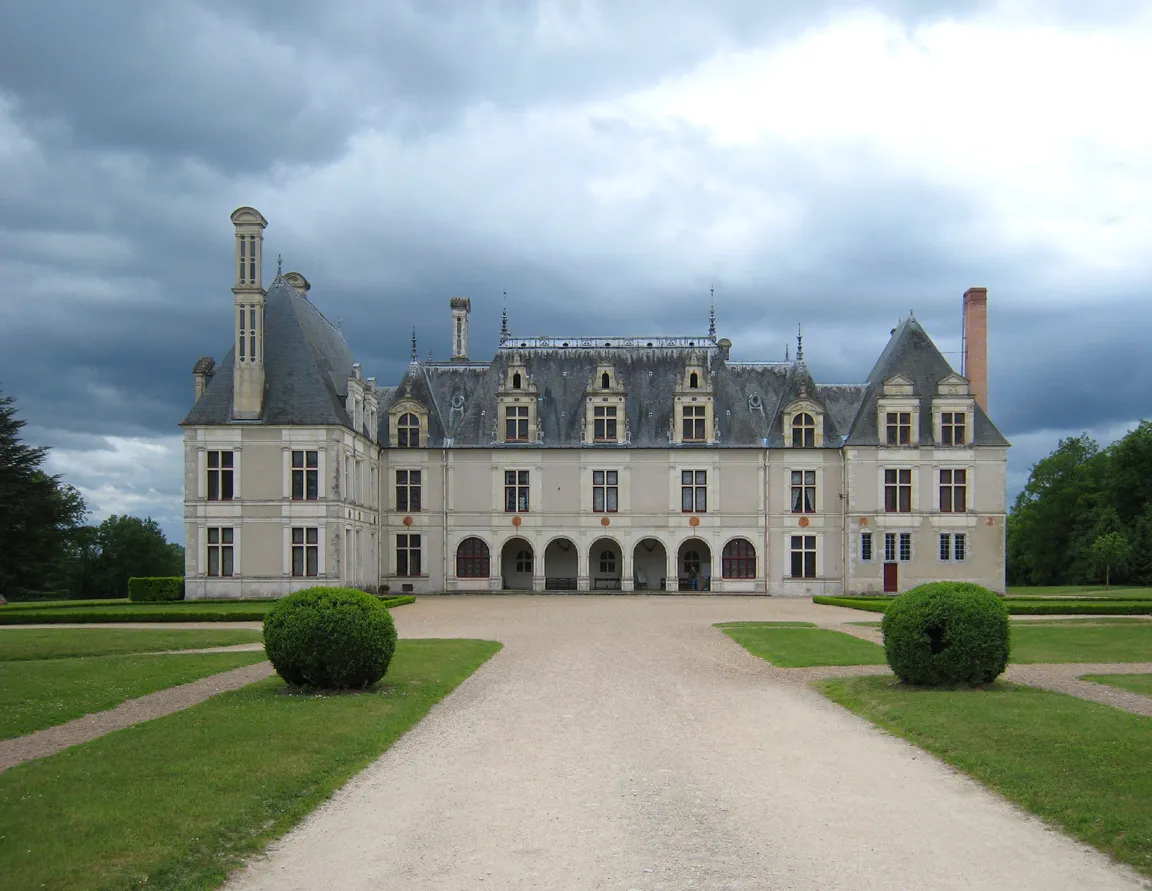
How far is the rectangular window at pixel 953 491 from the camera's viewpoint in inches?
1975

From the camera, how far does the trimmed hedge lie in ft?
147

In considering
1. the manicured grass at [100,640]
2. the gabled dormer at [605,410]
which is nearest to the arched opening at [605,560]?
the gabled dormer at [605,410]

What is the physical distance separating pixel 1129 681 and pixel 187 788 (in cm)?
1537

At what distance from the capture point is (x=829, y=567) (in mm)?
51219

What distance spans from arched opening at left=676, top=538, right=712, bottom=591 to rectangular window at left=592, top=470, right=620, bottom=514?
12.8 ft

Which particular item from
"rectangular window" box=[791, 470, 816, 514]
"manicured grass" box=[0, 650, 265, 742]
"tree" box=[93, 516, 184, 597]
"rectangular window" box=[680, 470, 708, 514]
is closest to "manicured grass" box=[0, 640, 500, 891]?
"manicured grass" box=[0, 650, 265, 742]

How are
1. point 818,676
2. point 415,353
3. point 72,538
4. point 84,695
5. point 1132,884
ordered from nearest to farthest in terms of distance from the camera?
1. point 1132,884
2. point 84,695
3. point 818,676
4. point 415,353
5. point 72,538

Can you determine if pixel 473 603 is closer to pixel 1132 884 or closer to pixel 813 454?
pixel 813 454

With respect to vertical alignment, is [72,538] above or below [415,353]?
below

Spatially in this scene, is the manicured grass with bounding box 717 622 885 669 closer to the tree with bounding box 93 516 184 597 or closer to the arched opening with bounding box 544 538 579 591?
the arched opening with bounding box 544 538 579 591

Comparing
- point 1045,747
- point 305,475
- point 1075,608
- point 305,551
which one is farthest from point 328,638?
point 305,475

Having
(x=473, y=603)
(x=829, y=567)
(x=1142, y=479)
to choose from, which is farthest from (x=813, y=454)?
(x=1142, y=479)

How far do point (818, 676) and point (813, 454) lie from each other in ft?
108

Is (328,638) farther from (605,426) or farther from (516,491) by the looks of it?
(605,426)
